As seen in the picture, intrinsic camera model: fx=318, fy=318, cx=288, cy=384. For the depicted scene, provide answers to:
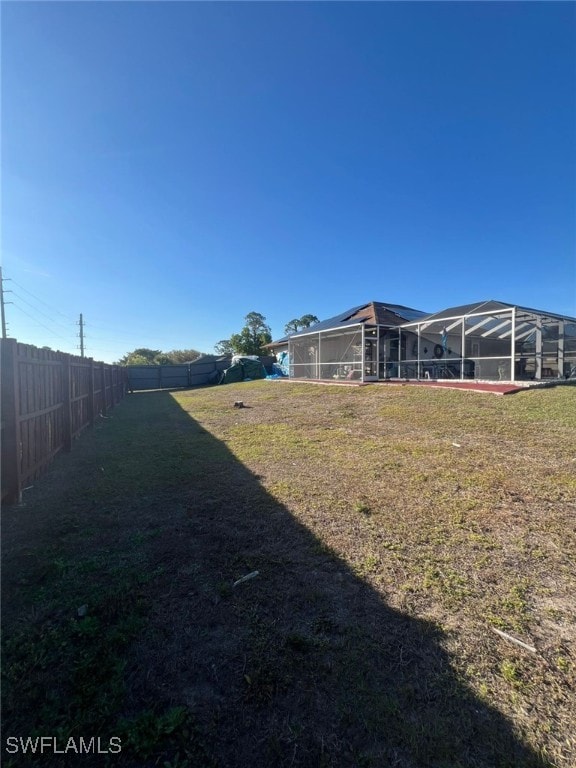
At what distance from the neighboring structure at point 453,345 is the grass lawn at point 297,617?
9.75 m

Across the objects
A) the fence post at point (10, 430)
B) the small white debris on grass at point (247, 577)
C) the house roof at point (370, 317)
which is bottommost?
the small white debris on grass at point (247, 577)

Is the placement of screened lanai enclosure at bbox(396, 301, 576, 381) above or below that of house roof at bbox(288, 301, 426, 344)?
below

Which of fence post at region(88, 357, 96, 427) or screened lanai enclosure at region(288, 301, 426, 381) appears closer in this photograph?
fence post at region(88, 357, 96, 427)

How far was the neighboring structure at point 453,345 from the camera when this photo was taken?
483 inches

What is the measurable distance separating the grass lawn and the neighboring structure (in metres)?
9.75

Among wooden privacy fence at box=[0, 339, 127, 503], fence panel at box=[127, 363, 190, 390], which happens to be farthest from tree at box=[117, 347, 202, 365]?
wooden privacy fence at box=[0, 339, 127, 503]

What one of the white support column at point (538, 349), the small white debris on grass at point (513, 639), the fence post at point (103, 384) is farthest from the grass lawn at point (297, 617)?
the white support column at point (538, 349)

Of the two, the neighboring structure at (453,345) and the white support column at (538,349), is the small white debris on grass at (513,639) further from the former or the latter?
the white support column at (538,349)

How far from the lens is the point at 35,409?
409cm

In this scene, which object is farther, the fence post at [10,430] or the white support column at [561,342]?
the white support column at [561,342]

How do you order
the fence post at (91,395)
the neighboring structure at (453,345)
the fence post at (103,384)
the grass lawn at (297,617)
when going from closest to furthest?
the grass lawn at (297,617) → the fence post at (91,395) → the fence post at (103,384) → the neighboring structure at (453,345)

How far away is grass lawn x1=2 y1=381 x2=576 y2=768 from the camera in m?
1.25

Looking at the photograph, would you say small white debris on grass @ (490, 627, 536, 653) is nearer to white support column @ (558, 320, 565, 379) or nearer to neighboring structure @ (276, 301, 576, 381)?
neighboring structure @ (276, 301, 576, 381)

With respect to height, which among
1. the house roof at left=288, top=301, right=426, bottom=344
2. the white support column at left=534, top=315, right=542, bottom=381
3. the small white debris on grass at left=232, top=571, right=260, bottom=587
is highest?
the house roof at left=288, top=301, right=426, bottom=344
